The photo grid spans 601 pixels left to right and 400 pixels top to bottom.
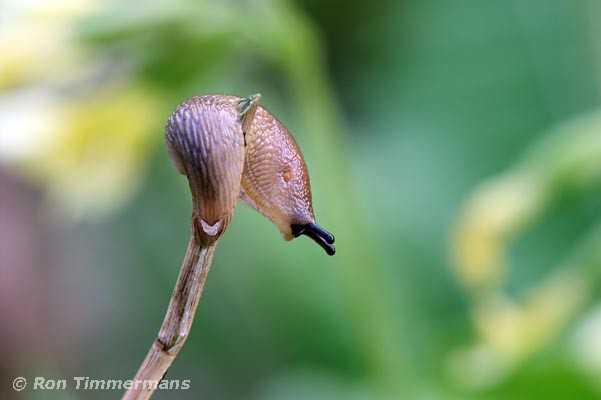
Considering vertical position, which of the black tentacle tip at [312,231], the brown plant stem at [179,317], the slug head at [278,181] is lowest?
the brown plant stem at [179,317]

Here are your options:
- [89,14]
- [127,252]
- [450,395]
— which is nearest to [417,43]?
[127,252]

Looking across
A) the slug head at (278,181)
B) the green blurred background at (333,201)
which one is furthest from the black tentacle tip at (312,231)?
the green blurred background at (333,201)

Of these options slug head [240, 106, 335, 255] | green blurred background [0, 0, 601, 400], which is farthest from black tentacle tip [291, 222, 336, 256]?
green blurred background [0, 0, 601, 400]

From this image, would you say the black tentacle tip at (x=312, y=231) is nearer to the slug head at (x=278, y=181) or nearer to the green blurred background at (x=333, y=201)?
the slug head at (x=278, y=181)

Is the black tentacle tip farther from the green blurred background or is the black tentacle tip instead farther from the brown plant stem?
the green blurred background

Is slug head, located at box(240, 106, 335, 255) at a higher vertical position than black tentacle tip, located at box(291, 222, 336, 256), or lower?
higher

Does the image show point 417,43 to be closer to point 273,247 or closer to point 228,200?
point 273,247
